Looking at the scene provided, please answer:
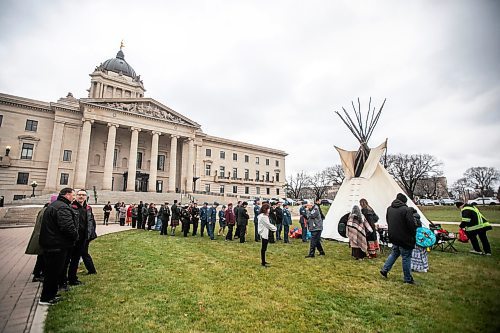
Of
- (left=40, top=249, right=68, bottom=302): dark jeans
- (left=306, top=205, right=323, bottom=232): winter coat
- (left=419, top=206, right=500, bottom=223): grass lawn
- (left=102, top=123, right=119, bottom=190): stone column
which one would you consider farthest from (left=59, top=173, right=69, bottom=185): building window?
(left=419, top=206, right=500, bottom=223): grass lawn

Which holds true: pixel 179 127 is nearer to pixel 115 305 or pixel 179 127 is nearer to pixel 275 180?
pixel 275 180

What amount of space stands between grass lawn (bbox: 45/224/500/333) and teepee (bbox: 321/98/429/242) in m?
3.68

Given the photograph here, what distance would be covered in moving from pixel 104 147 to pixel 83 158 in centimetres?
565

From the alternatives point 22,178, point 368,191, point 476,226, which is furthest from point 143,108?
point 476,226

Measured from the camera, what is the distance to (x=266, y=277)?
5.82 metres

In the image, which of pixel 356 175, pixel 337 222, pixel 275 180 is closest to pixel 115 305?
pixel 337 222

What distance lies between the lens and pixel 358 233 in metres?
7.96

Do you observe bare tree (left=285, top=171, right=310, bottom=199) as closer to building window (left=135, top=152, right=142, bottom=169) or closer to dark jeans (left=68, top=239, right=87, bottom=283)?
building window (left=135, top=152, right=142, bottom=169)

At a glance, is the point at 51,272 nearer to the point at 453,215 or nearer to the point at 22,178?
the point at 453,215

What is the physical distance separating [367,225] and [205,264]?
5.43 m

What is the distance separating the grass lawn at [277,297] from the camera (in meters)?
3.59

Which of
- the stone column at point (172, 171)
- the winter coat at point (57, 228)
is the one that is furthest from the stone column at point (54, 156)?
the winter coat at point (57, 228)

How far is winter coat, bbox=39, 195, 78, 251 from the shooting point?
14.0ft

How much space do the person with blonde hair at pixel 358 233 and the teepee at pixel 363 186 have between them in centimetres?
318
